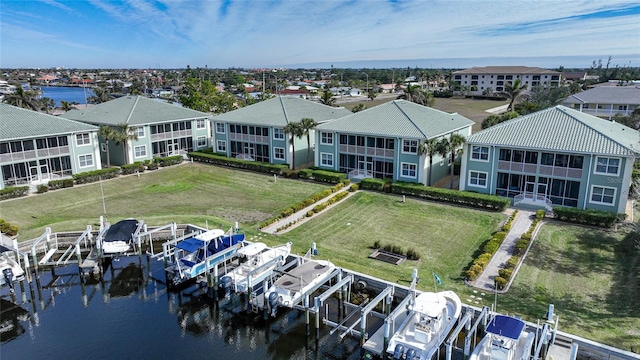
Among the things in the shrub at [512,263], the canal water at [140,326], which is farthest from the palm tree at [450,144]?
the canal water at [140,326]

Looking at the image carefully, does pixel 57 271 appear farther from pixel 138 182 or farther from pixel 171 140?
pixel 171 140

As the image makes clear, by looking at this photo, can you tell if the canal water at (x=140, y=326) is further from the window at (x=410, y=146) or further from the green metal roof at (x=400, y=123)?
the green metal roof at (x=400, y=123)

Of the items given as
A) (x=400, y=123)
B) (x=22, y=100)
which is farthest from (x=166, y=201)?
(x=22, y=100)

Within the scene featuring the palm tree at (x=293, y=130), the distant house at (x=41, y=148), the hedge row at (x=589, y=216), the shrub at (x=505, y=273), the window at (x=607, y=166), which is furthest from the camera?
the palm tree at (x=293, y=130)

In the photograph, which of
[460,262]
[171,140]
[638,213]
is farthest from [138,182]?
[638,213]

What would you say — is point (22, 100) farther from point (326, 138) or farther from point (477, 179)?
point (477, 179)

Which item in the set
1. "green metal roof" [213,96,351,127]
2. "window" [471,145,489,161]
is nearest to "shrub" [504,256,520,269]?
"window" [471,145,489,161]
